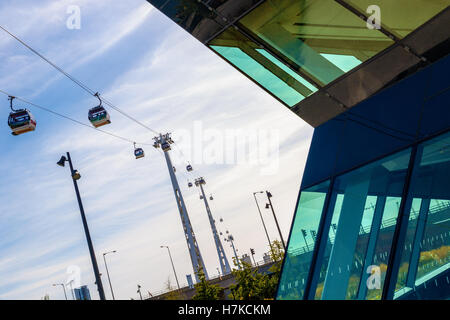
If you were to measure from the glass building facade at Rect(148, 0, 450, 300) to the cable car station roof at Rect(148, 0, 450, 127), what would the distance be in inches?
0.9

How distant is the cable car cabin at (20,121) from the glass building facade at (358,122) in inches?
190

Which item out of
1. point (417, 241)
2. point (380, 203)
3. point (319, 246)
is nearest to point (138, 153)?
point (319, 246)

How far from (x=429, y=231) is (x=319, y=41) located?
5.21 meters

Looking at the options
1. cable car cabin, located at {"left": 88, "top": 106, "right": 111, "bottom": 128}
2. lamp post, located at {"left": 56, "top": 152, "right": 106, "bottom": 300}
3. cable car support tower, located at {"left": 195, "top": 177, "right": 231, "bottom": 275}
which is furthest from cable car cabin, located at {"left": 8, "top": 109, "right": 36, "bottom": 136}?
cable car support tower, located at {"left": 195, "top": 177, "right": 231, "bottom": 275}

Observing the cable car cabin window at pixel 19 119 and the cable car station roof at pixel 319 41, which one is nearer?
the cable car station roof at pixel 319 41

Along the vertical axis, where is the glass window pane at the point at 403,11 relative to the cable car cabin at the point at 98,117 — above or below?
below

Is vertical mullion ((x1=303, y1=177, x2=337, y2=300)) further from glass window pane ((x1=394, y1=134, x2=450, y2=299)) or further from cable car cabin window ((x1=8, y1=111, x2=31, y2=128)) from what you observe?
cable car cabin window ((x1=8, y1=111, x2=31, y2=128))

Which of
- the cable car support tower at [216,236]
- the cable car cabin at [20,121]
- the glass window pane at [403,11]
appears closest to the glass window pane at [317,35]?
the glass window pane at [403,11]

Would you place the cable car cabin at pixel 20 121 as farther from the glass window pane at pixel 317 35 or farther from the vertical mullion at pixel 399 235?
the vertical mullion at pixel 399 235

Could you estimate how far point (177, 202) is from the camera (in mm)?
47438

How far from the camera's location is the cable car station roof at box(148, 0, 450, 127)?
884 centimetres

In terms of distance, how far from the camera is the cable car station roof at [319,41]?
884 centimetres

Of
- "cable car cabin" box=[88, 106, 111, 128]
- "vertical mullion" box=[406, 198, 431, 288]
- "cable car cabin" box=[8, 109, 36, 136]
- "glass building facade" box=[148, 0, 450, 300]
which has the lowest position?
"vertical mullion" box=[406, 198, 431, 288]
